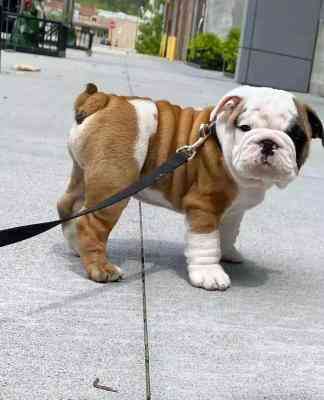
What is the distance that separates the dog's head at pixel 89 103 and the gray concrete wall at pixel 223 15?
81.4 feet

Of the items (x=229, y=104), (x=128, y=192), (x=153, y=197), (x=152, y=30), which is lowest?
(x=152, y=30)

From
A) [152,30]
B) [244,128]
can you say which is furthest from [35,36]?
[152,30]

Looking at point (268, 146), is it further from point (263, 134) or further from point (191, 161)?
point (191, 161)

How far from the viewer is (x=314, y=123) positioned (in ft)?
11.3

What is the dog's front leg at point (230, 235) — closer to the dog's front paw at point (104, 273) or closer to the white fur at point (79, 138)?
the dog's front paw at point (104, 273)

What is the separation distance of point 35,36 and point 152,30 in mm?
61111

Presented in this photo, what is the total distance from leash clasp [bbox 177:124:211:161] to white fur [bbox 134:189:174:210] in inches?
10.6

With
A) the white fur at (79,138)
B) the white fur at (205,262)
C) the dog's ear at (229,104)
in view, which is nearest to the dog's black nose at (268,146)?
the dog's ear at (229,104)

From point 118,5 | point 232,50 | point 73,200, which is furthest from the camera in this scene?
point 118,5

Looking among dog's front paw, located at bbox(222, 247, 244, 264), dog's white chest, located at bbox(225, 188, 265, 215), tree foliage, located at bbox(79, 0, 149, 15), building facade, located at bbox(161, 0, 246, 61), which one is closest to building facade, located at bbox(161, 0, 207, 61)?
building facade, located at bbox(161, 0, 246, 61)

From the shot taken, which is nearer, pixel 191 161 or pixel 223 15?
pixel 191 161

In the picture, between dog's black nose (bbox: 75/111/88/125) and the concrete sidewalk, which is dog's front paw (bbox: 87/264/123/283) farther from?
dog's black nose (bbox: 75/111/88/125)

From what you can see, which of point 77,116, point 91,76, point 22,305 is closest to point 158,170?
point 77,116

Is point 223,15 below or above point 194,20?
above
